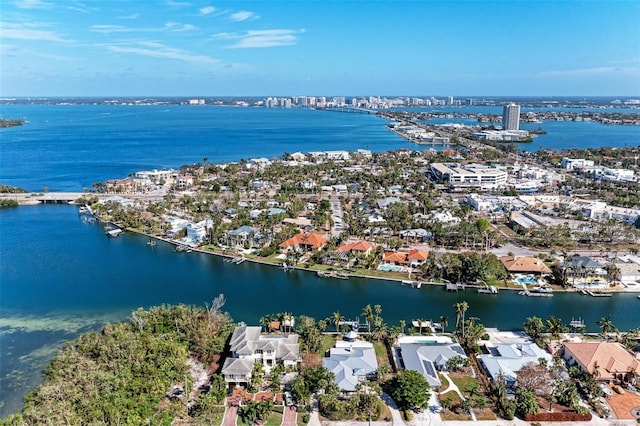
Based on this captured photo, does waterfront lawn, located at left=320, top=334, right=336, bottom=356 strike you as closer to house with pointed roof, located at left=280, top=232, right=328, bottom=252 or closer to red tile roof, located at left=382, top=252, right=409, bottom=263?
red tile roof, located at left=382, top=252, right=409, bottom=263

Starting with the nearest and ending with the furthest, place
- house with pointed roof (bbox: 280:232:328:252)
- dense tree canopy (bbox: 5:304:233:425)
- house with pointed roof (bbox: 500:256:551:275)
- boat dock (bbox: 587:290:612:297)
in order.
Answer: dense tree canopy (bbox: 5:304:233:425) < boat dock (bbox: 587:290:612:297) < house with pointed roof (bbox: 500:256:551:275) < house with pointed roof (bbox: 280:232:328:252)

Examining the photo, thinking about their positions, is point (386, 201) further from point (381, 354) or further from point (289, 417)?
point (289, 417)

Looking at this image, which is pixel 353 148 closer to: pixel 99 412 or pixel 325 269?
pixel 325 269

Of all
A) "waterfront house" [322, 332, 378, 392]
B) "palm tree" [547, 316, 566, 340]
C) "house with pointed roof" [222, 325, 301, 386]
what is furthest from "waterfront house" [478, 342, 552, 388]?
"house with pointed roof" [222, 325, 301, 386]

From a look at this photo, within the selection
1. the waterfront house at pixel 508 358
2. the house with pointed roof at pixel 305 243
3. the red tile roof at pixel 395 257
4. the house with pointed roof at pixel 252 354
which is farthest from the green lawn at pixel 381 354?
the house with pointed roof at pixel 305 243

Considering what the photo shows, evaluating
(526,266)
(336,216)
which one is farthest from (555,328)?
(336,216)
